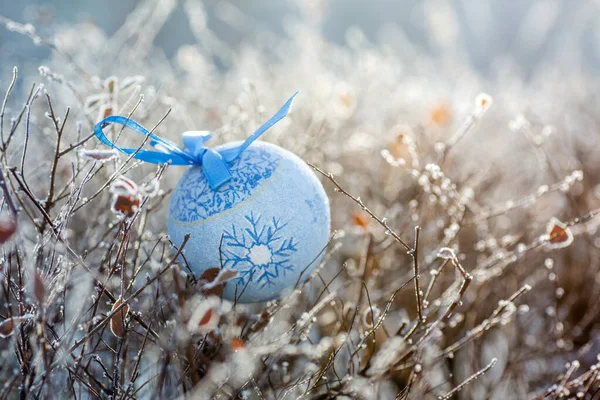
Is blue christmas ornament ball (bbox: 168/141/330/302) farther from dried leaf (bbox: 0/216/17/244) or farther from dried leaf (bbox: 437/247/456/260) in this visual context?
dried leaf (bbox: 0/216/17/244)

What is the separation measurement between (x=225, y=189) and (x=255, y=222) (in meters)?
0.12

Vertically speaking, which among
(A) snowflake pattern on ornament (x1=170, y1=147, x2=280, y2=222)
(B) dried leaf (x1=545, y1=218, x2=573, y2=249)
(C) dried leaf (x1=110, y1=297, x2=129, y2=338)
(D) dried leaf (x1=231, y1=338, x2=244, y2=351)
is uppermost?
(A) snowflake pattern on ornament (x1=170, y1=147, x2=280, y2=222)

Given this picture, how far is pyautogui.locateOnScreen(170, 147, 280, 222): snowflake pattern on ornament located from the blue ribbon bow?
2 cm

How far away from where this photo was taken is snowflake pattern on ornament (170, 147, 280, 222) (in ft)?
4.95

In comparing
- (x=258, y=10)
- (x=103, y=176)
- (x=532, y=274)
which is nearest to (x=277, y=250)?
(x=103, y=176)

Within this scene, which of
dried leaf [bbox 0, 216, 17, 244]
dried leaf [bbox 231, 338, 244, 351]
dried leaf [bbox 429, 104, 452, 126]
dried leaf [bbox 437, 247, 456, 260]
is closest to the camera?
dried leaf [bbox 0, 216, 17, 244]

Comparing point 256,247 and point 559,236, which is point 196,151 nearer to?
point 256,247

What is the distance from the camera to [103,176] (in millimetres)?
2383

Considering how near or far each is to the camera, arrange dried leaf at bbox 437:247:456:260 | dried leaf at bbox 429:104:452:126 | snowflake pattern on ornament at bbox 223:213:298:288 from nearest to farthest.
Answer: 1. dried leaf at bbox 437:247:456:260
2. snowflake pattern on ornament at bbox 223:213:298:288
3. dried leaf at bbox 429:104:452:126

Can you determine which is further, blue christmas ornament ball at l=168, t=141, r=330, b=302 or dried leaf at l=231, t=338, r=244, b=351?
blue christmas ornament ball at l=168, t=141, r=330, b=302

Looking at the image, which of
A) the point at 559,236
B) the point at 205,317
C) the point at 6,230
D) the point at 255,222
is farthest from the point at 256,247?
the point at 559,236

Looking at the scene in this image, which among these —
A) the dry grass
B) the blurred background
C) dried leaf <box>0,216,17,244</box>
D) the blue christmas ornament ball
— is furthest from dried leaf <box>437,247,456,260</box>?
the blurred background

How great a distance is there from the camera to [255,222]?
1492 mm

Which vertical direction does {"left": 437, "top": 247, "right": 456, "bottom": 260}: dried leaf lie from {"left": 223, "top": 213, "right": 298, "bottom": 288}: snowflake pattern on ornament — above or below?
below
